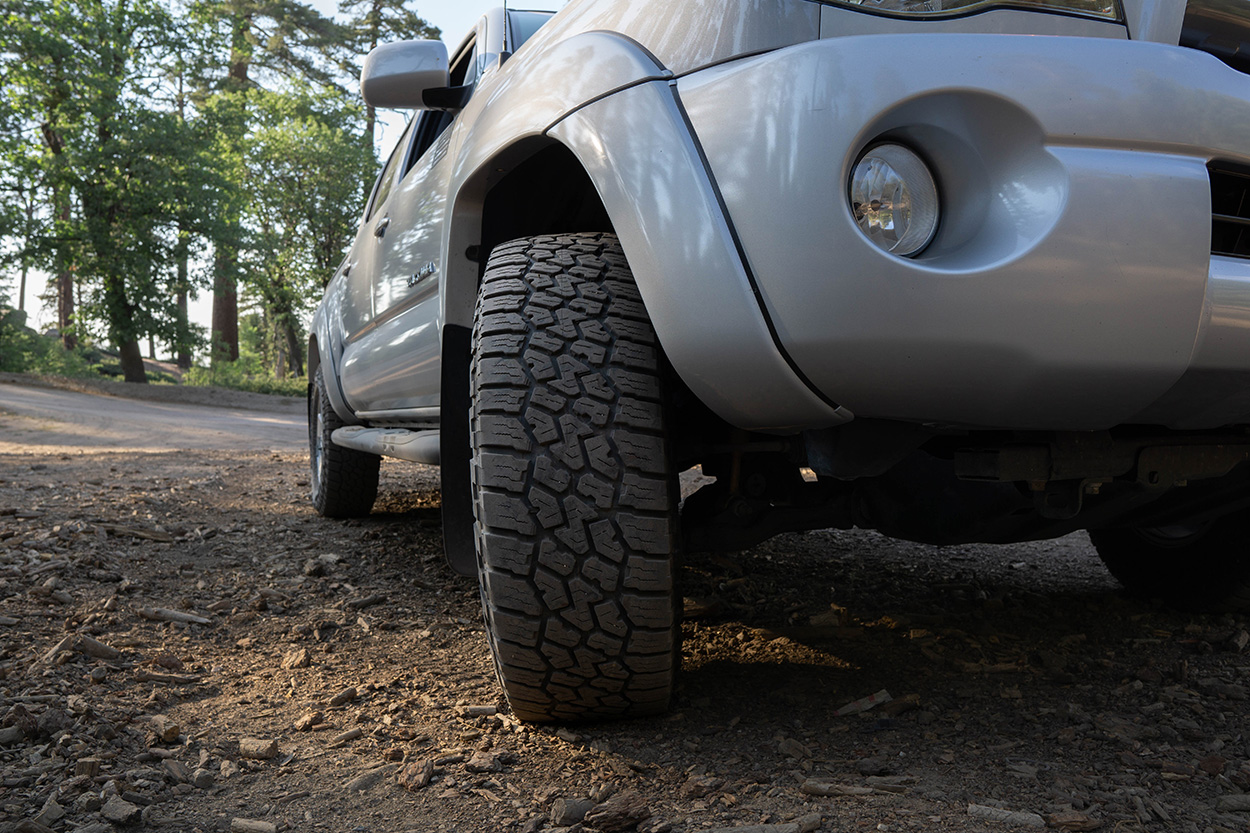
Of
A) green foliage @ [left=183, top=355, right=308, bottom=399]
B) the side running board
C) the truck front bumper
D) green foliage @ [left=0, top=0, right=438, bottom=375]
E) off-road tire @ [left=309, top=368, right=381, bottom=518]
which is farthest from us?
green foliage @ [left=183, top=355, right=308, bottom=399]

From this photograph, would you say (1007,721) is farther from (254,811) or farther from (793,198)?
(254,811)

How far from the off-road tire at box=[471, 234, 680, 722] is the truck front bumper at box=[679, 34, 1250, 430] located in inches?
13.1

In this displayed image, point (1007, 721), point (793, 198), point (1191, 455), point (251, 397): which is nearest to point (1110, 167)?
point (793, 198)

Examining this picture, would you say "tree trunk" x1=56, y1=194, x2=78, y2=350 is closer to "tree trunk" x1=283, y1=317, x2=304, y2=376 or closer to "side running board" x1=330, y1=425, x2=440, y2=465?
"tree trunk" x1=283, y1=317, x2=304, y2=376

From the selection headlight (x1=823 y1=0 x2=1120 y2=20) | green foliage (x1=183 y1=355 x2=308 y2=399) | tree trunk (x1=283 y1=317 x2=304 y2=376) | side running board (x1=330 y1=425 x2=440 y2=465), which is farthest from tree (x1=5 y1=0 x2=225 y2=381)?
headlight (x1=823 y1=0 x2=1120 y2=20)

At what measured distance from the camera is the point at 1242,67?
1427mm

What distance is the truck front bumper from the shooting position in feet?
3.93

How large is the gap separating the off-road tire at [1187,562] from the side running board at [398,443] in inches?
77.4

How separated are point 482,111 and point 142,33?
678 inches

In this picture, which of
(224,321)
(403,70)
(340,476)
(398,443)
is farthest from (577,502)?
(224,321)

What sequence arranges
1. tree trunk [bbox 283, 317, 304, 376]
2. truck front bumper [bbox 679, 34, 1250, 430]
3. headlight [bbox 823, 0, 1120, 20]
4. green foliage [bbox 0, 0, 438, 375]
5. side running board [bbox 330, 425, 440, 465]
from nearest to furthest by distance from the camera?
1. truck front bumper [bbox 679, 34, 1250, 430]
2. headlight [bbox 823, 0, 1120, 20]
3. side running board [bbox 330, 425, 440, 465]
4. green foliage [bbox 0, 0, 438, 375]
5. tree trunk [bbox 283, 317, 304, 376]

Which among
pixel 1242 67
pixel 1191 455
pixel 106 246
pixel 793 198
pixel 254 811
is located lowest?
pixel 254 811

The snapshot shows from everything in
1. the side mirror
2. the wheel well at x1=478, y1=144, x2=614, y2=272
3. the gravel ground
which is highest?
the side mirror

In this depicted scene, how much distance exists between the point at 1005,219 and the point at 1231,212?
0.38m
